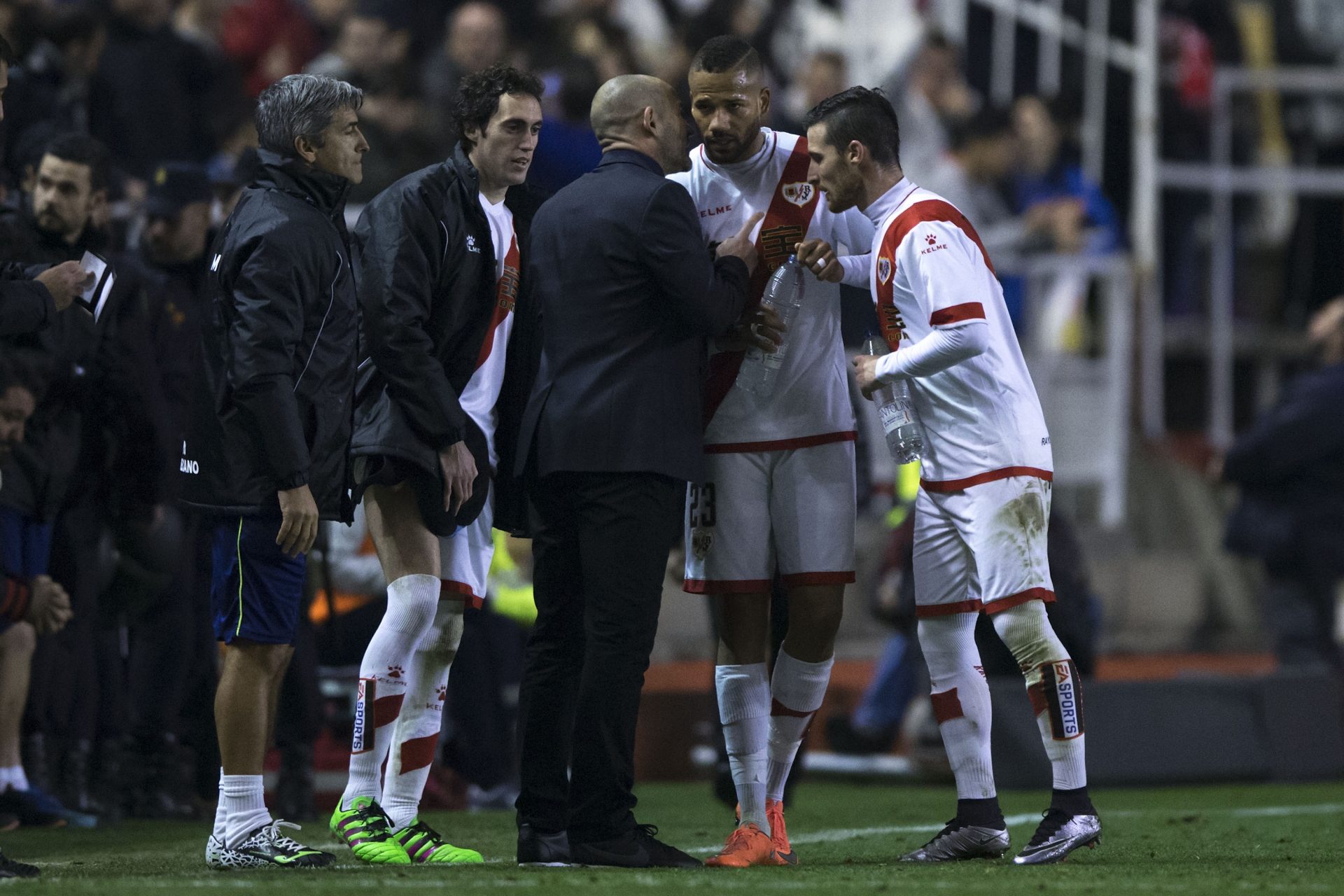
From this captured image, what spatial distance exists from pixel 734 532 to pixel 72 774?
317 centimetres

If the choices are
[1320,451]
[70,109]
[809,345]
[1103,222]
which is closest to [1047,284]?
[1103,222]

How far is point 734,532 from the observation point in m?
6.07

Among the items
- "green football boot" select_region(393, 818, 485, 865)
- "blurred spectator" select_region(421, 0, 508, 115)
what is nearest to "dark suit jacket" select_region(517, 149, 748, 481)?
"green football boot" select_region(393, 818, 485, 865)

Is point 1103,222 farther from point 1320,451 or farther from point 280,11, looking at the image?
point 280,11

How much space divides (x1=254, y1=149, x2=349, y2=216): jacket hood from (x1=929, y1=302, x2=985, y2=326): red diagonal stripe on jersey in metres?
1.80

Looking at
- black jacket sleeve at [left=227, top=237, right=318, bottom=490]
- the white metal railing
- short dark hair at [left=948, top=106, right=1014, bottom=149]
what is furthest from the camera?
the white metal railing

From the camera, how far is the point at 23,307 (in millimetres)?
5570

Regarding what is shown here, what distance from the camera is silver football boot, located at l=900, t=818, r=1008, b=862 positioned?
590 centimetres

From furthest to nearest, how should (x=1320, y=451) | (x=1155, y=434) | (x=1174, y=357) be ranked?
(x=1174, y=357) < (x=1155, y=434) < (x=1320, y=451)

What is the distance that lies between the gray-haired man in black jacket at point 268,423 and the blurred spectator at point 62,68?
3532 mm

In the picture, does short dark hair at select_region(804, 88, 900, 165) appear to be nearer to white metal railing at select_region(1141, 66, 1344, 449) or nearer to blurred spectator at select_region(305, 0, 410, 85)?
blurred spectator at select_region(305, 0, 410, 85)

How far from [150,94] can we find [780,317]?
514 cm

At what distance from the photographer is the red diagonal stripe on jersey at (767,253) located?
20.2 ft

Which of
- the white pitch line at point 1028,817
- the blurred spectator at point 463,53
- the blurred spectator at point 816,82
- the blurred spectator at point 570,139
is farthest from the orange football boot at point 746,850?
the blurred spectator at point 816,82
